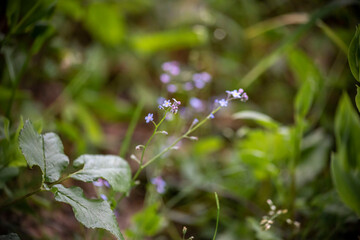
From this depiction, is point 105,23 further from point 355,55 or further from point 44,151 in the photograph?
point 355,55

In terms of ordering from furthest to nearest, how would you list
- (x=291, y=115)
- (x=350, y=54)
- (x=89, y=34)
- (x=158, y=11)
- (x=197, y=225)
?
(x=158, y=11) → (x=89, y=34) → (x=291, y=115) → (x=197, y=225) → (x=350, y=54)

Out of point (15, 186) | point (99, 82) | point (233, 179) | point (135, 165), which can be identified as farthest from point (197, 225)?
point (99, 82)

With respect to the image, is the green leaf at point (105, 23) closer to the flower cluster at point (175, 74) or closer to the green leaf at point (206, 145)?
the flower cluster at point (175, 74)

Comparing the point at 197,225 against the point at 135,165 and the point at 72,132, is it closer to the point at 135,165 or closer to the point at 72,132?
the point at 135,165

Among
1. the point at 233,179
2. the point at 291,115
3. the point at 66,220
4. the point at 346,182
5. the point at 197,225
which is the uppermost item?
the point at 291,115

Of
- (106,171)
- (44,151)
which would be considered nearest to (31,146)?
(44,151)

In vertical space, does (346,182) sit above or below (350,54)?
below

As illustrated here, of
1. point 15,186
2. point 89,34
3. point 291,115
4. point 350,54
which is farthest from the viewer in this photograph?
point 89,34

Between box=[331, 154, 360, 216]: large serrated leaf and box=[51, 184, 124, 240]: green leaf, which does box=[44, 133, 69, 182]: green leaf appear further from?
box=[331, 154, 360, 216]: large serrated leaf

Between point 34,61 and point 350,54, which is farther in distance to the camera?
point 34,61

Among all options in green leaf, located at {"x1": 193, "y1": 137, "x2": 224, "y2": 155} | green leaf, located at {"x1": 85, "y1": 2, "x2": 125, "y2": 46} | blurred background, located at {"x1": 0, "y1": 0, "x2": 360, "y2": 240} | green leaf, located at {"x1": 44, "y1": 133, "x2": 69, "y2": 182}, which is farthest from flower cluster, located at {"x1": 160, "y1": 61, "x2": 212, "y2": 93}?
green leaf, located at {"x1": 85, "y1": 2, "x2": 125, "y2": 46}

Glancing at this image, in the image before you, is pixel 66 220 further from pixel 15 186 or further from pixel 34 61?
pixel 34 61
